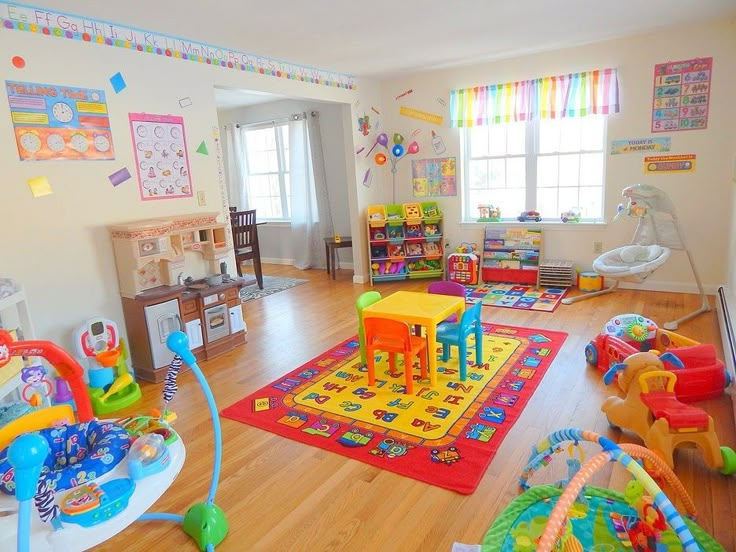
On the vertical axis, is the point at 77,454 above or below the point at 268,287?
above

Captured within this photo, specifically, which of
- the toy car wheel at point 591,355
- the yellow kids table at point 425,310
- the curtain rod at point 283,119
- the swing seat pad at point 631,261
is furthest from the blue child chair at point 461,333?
the curtain rod at point 283,119

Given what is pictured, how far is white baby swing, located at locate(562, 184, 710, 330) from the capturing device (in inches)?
Result: 164

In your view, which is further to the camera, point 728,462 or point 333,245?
point 333,245

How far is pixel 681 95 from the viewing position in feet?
14.8

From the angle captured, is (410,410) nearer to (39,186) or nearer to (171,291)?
(171,291)

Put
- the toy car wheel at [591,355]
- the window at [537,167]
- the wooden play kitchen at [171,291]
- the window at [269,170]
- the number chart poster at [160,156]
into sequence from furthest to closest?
1. the window at [269,170]
2. the window at [537,167]
3. the number chart poster at [160,156]
4. the wooden play kitchen at [171,291]
5. the toy car wheel at [591,355]

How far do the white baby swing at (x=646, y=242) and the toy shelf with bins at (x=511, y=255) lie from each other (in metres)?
0.86

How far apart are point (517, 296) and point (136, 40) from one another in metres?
3.99

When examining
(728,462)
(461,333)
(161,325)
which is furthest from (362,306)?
(728,462)

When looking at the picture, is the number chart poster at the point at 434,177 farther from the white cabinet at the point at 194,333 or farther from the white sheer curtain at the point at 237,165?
the white cabinet at the point at 194,333

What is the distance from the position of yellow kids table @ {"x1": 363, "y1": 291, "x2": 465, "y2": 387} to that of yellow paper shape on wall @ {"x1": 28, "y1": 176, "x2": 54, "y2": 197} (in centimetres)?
211

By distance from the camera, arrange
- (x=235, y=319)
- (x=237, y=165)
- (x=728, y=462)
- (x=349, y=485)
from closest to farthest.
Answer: (x=728, y=462), (x=349, y=485), (x=235, y=319), (x=237, y=165)

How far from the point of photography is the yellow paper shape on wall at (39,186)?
117 inches

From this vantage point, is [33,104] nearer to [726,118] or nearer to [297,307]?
[297,307]
